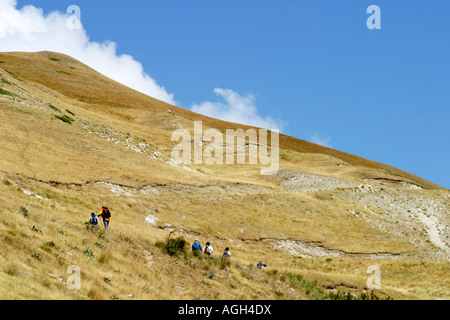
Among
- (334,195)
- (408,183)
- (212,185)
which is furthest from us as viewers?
(408,183)

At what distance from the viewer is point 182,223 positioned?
124 feet

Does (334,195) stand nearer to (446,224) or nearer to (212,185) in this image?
(446,224)

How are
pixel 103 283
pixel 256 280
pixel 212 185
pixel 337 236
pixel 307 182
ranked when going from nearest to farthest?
pixel 103 283 < pixel 256 280 < pixel 337 236 < pixel 212 185 < pixel 307 182

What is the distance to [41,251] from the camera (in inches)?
584

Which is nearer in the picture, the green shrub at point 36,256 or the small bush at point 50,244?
the green shrub at point 36,256

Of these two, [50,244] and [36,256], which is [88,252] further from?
[36,256]

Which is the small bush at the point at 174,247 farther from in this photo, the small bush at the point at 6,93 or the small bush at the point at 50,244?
the small bush at the point at 6,93

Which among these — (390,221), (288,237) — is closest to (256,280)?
(288,237)

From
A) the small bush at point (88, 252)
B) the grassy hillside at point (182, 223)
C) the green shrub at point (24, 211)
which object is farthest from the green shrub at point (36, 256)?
the green shrub at point (24, 211)

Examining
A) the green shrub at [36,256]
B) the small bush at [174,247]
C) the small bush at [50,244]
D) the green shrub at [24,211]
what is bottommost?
the small bush at [174,247]

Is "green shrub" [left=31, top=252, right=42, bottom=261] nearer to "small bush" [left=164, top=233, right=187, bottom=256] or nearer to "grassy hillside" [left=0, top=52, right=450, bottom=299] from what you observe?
"grassy hillside" [left=0, top=52, right=450, bottom=299]

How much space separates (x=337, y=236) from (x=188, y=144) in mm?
44033

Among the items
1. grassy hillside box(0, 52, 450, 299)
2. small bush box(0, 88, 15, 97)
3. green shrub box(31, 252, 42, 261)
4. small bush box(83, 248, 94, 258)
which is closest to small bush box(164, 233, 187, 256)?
grassy hillside box(0, 52, 450, 299)

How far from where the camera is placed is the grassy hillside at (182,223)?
16.0 m
